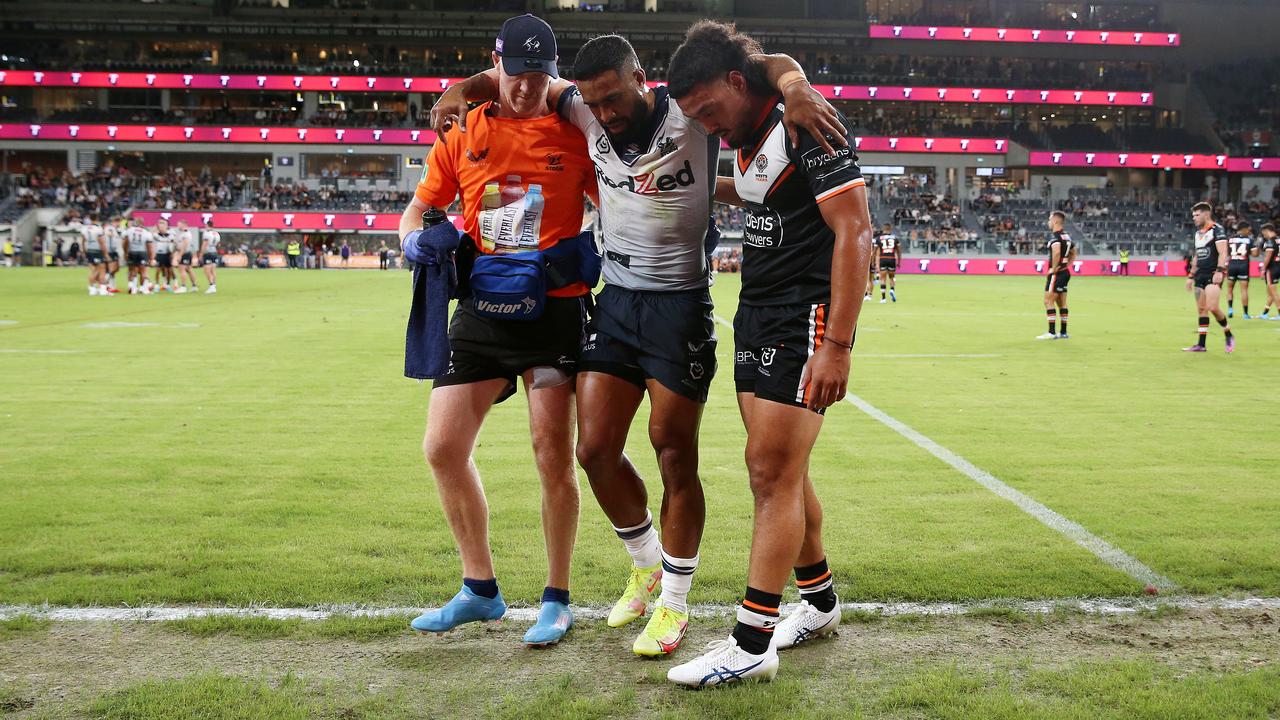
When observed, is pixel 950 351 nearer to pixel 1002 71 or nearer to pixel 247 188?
pixel 247 188

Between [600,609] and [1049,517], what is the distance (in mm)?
2797

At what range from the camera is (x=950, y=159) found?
70438mm

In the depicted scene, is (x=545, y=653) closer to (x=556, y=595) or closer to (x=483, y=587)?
(x=556, y=595)

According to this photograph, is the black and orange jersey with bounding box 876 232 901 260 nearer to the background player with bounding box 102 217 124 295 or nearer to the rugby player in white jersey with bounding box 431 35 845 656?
the background player with bounding box 102 217 124 295

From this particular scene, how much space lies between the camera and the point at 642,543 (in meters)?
4.31

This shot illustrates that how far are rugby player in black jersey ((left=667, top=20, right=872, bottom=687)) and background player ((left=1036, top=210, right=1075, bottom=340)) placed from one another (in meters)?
13.9

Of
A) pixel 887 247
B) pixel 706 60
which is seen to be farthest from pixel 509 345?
pixel 887 247

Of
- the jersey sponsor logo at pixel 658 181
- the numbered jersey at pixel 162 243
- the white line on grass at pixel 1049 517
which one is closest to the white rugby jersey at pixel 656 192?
the jersey sponsor logo at pixel 658 181

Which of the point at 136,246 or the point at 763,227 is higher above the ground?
the point at 763,227

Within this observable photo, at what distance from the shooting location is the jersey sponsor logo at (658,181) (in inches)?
157

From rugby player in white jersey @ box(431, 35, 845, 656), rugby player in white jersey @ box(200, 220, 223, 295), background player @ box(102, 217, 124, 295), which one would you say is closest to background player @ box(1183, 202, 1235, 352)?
rugby player in white jersey @ box(431, 35, 845, 656)

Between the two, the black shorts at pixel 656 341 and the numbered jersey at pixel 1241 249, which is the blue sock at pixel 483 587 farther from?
the numbered jersey at pixel 1241 249

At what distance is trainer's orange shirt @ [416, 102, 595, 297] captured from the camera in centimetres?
414

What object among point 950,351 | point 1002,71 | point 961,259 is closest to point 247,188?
point 961,259
